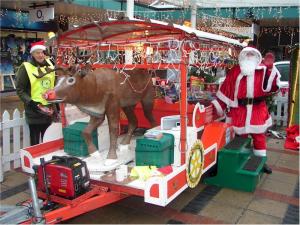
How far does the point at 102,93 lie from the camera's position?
410 centimetres

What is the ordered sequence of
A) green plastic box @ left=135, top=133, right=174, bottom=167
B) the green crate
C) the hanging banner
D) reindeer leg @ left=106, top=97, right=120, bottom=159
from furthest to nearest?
the hanging banner → the green crate → reindeer leg @ left=106, top=97, right=120, bottom=159 → green plastic box @ left=135, top=133, right=174, bottom=167

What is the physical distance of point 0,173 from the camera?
193 inches

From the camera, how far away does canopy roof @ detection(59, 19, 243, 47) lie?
352 cm

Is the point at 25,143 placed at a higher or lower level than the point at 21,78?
lower

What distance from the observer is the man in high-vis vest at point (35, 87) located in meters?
4.92

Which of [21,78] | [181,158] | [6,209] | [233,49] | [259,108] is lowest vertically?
[6,209]

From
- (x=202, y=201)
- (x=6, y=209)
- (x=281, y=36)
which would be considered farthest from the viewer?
(x=281, y=36)

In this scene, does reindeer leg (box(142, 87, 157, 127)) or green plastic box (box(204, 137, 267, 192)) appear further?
reindeer leg (box(142, 87, 157, 127))

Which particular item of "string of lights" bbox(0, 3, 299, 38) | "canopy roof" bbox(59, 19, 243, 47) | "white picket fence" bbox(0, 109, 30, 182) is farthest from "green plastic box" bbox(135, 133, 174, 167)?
"string of lights" bbox(0, 3, 299, 38)

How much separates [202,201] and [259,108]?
1.64 m

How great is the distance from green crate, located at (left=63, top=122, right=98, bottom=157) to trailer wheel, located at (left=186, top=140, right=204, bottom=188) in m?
1.32

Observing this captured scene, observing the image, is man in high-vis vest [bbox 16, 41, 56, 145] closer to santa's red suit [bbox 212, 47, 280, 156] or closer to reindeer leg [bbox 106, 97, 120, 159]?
reindeer leg [bbox 106, 97, 120, 159]

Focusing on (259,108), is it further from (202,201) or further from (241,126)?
(202,201)

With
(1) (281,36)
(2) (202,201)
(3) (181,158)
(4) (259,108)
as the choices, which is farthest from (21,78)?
(1) (281,36)
